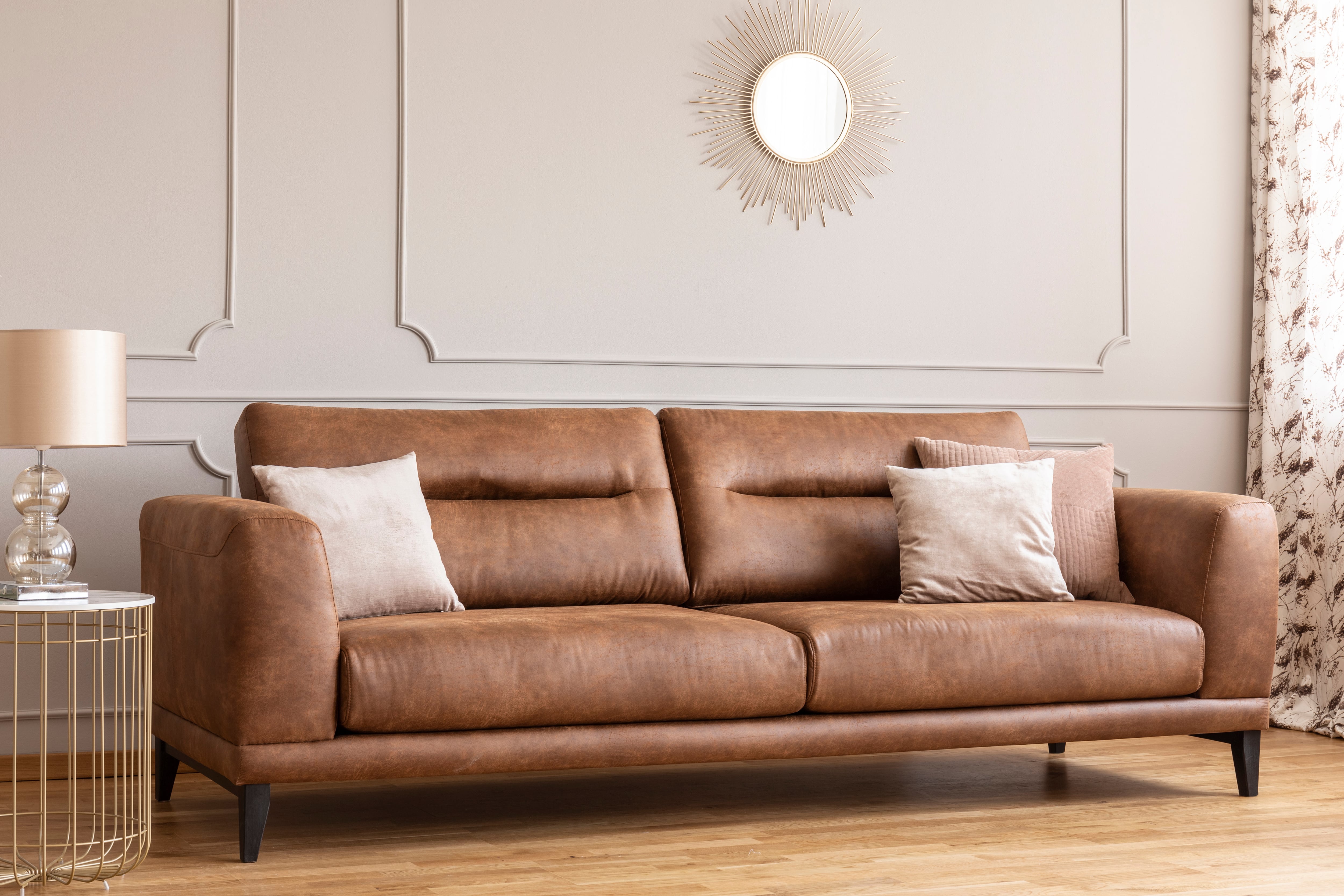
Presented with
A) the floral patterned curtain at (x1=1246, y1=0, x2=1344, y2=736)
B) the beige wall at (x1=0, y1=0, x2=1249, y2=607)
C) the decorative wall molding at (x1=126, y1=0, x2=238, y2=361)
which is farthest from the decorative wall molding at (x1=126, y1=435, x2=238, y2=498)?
the floral patterned curtain at (x1=1246, y1=0, x2=1344, y2=736)

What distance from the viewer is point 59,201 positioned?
10.3 ft

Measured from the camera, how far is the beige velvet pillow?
3037 mm

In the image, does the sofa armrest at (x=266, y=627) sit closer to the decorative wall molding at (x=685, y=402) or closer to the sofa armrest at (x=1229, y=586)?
the decorative wall molding at (x=685, y=402)

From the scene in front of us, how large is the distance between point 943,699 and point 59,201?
2.36m

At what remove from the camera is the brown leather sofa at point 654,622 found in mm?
2268

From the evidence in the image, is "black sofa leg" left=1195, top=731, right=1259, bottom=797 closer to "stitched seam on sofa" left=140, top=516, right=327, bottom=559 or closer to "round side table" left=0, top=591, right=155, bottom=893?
"stitched seam on sofa" left=140, top=516, right=327, bottom=559

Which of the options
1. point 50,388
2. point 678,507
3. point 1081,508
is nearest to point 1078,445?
point 1081,508

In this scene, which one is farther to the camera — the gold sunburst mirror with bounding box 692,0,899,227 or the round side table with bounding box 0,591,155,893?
the gold sunburst mirror with bounding box 692,0,899,227

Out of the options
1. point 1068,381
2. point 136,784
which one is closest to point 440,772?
point 136,784

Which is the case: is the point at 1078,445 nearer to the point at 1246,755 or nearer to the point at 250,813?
the point at 1246,755

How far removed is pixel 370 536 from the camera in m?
2.62

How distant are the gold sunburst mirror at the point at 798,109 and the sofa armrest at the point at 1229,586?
1396 mm

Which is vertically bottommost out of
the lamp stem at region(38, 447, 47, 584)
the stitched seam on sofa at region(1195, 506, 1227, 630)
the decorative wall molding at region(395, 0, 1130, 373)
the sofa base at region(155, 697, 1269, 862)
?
the sofa base at region(155, 697, 1269, 862)

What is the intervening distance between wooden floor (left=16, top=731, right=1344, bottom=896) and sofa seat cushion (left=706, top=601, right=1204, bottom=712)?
259 mm
